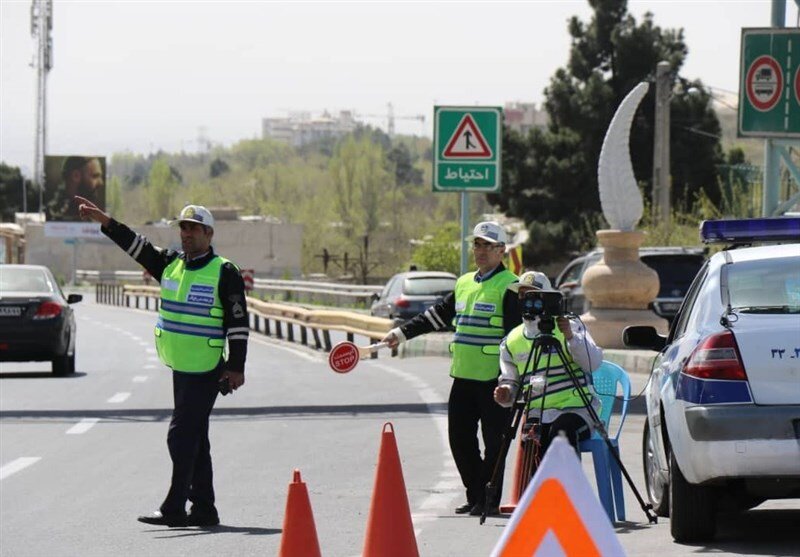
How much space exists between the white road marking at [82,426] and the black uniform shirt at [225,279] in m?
6.19

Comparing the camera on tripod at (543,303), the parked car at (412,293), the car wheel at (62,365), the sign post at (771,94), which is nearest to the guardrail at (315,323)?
the parked car at (412,293)

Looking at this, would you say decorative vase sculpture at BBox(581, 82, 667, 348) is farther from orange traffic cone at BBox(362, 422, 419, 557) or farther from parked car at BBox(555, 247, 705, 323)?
orange traffic cone at BBox(362, 422, 419, 557)

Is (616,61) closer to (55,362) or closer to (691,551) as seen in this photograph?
(55,362)

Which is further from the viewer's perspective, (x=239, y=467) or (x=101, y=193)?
(x=101, y=193)

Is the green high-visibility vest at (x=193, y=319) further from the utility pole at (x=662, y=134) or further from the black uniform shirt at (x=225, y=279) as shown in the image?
the utility pole at (x=662, y=134)

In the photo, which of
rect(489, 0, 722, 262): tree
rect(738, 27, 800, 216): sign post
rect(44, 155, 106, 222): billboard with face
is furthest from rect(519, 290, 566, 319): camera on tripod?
rect(44, 155, 106, 222): billboard with face

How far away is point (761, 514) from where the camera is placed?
33.7 ft

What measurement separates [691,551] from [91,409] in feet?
38.7

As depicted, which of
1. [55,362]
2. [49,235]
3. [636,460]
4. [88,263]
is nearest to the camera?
[636,460]

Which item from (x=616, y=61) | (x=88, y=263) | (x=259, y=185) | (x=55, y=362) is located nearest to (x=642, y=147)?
(x=616, y=61)

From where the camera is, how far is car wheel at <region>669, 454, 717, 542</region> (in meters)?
8.72

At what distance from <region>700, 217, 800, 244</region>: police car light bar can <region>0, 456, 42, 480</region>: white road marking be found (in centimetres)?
611

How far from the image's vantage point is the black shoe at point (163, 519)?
34.5ft

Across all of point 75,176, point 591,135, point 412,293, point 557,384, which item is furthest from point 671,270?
point 75,176
